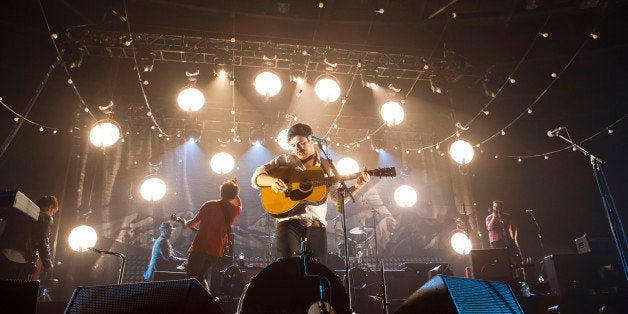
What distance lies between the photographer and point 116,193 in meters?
11.7

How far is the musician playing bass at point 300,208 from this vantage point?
4012 millimetres

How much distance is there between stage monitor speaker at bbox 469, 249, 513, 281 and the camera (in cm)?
739

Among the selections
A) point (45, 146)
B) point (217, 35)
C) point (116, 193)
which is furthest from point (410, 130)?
point (45, 146)

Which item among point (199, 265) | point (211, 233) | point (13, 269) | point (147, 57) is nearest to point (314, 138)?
point (211, 233)

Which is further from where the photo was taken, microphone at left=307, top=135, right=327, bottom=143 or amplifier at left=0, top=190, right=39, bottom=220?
amplifier at left=0, top=190, right=39, bottom=220

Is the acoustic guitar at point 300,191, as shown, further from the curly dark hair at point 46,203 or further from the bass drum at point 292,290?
the curly dark hair at point 46,203

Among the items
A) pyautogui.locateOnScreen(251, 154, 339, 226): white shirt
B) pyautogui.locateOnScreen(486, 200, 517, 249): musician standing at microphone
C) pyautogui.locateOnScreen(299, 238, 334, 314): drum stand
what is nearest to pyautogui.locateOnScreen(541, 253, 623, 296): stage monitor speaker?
pyautogui.locateOnScreen(486, 200, 517, 249): musician standing at microphone

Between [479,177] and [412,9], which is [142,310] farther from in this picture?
[479,177]

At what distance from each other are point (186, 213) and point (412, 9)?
31.4 ft

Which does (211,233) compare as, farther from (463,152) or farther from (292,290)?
(463,152)

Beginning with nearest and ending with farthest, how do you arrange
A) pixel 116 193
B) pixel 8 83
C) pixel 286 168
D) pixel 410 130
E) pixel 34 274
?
pixel 286 168 < pixel 34 274 < pixel 8 83 < pixel 116 193 < pixel 410 130

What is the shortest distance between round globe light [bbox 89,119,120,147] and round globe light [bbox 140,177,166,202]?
3.07 meters

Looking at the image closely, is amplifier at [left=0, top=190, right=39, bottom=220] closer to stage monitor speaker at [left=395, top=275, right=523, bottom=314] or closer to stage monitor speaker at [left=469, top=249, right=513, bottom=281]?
stage monitor speaker at [left=395, top=275, right=523, bottom=314]

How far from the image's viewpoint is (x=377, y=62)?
10789 millimetres
